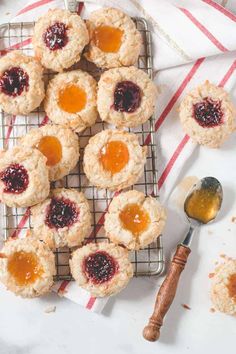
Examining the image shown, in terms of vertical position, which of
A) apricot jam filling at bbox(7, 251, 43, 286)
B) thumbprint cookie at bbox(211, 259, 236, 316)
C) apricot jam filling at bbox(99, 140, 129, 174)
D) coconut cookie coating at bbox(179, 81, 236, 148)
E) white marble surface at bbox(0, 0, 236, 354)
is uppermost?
coconut cookie coating at bbox(179, 81, 236, 148)

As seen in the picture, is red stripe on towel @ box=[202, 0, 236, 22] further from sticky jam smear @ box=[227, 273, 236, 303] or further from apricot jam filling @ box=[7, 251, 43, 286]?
apricot jam filling @ box=[7, 251, 43, 286]

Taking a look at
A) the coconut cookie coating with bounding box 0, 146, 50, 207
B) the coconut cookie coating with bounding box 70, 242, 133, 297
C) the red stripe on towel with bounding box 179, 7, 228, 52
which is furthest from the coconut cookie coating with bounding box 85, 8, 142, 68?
the coconut cookie coating with bounding box 70, 242, 133, 297

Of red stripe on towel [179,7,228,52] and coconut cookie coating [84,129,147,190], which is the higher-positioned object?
red stripe on towel [179,7,228,52]

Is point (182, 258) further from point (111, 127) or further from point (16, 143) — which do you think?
point (16, 143)

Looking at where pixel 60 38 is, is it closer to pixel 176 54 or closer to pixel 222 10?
pixel 176 54

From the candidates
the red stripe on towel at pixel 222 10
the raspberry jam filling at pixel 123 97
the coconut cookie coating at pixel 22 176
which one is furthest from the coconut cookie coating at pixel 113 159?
the red stripe on towel at pixel 222 10

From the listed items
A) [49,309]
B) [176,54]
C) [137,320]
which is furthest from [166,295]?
[176,54]
